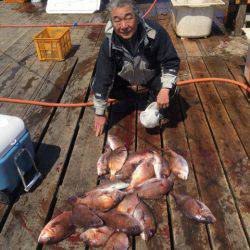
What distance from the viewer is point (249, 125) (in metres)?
3.78

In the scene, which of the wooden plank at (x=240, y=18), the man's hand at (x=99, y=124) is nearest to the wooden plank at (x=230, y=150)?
the man's hand at (x=99, y=124)

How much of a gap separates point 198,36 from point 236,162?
371 centimetres

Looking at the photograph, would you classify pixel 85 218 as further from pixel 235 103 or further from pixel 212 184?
pixel 235 103

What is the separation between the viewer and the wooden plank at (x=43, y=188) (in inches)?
104

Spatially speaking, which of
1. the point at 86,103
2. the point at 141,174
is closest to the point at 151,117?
the point at 141,174

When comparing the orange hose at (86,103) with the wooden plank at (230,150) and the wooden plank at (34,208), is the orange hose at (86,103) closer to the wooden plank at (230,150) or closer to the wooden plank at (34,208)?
the wooden plank at (230,150)

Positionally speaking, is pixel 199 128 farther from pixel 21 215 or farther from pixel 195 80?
pixel 21 215

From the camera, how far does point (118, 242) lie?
2451mm

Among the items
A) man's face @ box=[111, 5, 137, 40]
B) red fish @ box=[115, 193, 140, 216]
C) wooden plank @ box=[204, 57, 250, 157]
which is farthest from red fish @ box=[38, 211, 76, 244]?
wooden plank @ box=[204, 57, 250, 157]

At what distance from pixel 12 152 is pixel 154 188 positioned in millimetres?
1282

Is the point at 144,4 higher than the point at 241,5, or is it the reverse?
the point at 241,5

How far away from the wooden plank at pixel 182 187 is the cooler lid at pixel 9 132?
147 cm

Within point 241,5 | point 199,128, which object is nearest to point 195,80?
point 199,128

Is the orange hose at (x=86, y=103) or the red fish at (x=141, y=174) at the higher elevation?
the red fish at (x=141, y=174)
